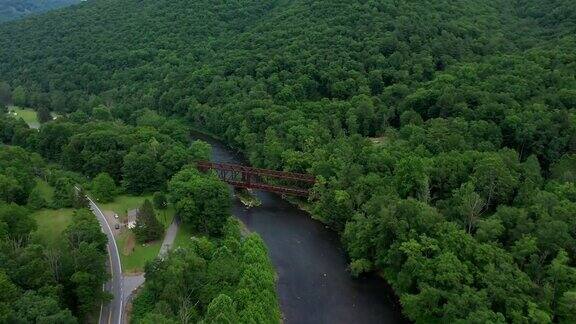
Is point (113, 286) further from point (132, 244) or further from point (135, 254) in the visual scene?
point (132, 244)

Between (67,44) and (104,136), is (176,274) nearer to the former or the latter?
(104,136)

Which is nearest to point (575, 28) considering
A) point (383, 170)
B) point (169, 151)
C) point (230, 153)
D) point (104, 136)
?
point (383, 170)

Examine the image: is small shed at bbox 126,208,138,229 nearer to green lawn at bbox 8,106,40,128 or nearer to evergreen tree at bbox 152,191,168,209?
evergreen tree at bbox 152,191,168,209

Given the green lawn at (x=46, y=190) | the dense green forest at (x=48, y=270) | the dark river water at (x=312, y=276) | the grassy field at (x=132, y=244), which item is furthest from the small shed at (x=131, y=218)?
the dark river water at (x=312, y=276)

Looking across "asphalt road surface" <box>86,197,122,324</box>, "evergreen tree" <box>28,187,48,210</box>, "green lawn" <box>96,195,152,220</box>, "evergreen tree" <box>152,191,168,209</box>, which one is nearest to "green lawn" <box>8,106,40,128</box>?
"green lawn" <box>96,195,152,220</box>

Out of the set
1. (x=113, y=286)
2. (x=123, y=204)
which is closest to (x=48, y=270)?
(x=113, y=286)

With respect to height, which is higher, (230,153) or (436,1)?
(436,1)

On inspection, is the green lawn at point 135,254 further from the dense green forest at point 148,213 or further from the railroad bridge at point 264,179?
the railroad bridge at point 264,179
